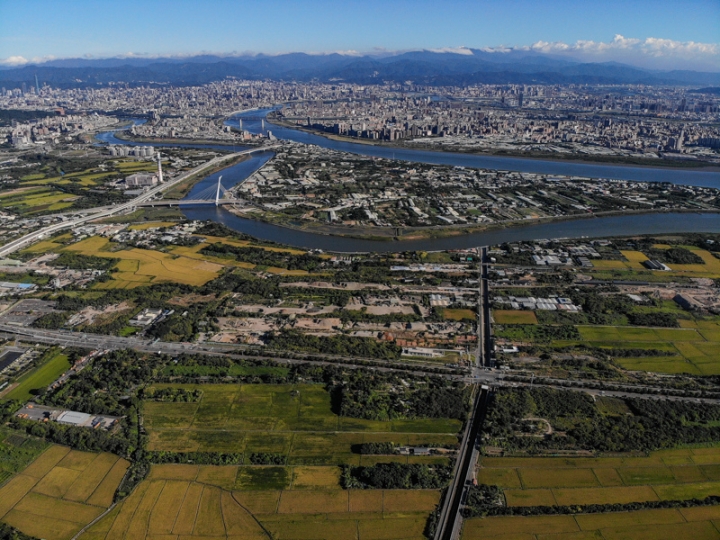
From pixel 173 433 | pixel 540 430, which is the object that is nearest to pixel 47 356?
pixel 173 433

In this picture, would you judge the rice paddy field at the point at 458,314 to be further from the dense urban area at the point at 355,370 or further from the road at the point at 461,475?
the road at the point at 461,475

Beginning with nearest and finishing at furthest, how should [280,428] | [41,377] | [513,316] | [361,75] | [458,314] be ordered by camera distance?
[280,428]
[41,377]
[513,316]
[458,314]
[361,75]

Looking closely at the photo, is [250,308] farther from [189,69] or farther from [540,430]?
[189,69]

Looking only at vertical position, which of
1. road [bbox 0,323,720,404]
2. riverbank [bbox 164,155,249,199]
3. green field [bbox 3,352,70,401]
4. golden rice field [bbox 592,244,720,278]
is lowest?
green field [bbox 3,352,70,401]

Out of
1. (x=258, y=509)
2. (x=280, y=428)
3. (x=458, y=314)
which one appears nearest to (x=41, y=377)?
(x=280, y=428)

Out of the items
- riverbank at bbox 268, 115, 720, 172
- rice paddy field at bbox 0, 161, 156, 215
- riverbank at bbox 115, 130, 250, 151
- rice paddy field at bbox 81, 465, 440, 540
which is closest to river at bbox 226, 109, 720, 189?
riverbank at bbox 268, 115, 720, 172

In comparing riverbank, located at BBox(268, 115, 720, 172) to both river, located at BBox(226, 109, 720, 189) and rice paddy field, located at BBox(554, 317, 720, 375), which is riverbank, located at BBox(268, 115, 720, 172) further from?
rice paddy field, located at BBox(554, 317, 720, 375)

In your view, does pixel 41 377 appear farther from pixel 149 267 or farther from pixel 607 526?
pixel 607 526

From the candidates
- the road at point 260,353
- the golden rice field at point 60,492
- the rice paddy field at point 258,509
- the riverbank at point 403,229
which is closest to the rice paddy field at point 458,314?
the road at point 260,353
